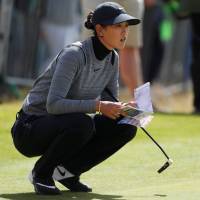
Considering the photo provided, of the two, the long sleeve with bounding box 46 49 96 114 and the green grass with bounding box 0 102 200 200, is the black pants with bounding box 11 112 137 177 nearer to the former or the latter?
the long sleeve with bounding box 46 49 96 114

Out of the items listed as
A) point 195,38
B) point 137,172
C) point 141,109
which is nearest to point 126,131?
point 141,109

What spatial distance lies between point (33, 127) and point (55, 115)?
0.17 m

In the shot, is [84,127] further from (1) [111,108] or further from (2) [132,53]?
(2) [132,53]

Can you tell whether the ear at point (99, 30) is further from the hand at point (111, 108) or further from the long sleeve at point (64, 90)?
the hand at point (111, 108)

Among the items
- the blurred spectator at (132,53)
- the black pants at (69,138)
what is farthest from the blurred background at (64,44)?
the black pants at (69,138)

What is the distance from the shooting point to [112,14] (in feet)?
19.8

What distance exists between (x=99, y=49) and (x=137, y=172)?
1.30 metres

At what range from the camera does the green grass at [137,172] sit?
6078 millimetres

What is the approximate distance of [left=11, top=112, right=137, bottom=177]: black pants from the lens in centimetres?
589

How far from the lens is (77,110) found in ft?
19.3

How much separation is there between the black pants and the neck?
392 mm

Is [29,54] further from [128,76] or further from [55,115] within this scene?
[55,115]

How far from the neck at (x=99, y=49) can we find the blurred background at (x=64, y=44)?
5183mm

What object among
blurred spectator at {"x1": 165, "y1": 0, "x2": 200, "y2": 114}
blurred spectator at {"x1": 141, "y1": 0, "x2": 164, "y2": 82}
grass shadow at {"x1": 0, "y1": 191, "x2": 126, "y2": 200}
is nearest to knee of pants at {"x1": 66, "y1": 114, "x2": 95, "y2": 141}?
grass shadow at {"x1": 0, "y1": 191, "x2": 126, "y2": 200}
